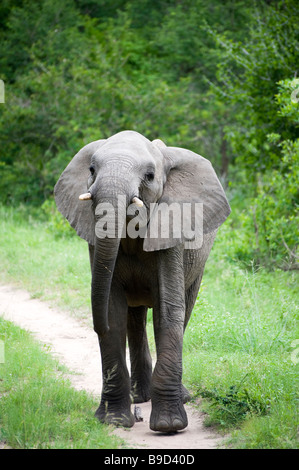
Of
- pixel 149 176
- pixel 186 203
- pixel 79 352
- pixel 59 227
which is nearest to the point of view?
pixel 149 176

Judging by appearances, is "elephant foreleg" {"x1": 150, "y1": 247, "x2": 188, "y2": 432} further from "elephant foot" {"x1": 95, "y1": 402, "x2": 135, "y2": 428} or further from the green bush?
the green bush

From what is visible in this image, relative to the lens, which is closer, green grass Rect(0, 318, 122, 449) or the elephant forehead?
green grass Rect(0, 318, 122, 449)

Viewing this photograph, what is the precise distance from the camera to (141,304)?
5242 millimetres

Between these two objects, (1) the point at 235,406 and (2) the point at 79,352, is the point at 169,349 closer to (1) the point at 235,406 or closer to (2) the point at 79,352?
(1) the point at 235,406

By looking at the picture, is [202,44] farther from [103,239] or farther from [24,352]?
[103,239]

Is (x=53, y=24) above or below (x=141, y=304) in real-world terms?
above

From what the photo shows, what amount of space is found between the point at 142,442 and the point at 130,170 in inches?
68.9

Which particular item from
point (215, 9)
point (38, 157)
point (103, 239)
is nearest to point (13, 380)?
point (103, 239)

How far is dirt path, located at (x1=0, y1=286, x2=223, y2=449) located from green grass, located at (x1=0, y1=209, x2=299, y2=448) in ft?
0.57

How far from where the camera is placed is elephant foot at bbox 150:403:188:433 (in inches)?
183

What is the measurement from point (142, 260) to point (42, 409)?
1.20 meters

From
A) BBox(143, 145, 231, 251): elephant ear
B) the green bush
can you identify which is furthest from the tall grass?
the green bush

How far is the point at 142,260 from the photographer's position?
485 cm

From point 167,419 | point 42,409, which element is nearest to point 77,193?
point 42,409
